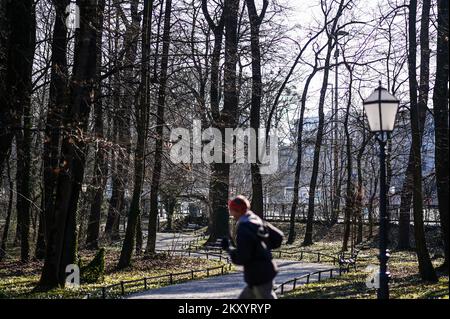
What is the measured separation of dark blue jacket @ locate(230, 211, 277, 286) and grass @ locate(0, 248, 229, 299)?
735 cm

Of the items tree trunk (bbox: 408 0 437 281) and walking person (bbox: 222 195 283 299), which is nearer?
walking person (bbox: 222 195 283 299)

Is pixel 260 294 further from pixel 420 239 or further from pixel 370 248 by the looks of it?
pixel 370 248

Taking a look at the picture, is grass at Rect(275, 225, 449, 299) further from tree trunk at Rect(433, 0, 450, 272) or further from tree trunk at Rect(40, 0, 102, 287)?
tree trunk at Rect(40, 0, 102, 287)

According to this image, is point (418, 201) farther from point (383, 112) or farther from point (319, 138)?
point (319, 138)

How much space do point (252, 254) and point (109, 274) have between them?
1321 cm

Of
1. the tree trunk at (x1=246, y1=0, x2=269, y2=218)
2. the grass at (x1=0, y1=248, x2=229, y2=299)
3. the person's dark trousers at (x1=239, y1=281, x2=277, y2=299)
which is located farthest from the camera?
the tree trunk at (x1=246, y1=0, x2=269, y2=218)

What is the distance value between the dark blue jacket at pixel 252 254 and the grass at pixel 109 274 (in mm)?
7349

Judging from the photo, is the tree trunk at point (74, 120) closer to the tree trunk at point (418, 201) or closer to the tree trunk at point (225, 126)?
the tree trunk at point (418, 201)

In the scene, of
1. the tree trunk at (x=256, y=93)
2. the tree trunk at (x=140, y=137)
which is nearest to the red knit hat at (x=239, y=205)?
the tree trunk at (x=140, y=137)

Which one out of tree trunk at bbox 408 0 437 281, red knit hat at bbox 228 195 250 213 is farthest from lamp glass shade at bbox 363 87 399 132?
tree trunk at bbox 408 0 437 281

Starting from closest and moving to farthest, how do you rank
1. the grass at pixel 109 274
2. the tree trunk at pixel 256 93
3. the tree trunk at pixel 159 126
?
1. the grass at pixel 109 274
2. the tree trunk at pixel 159 126
3. the tree trunk at pixel 256 93

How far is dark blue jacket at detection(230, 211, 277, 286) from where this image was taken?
6.10 meters

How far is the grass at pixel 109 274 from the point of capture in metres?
13.2
